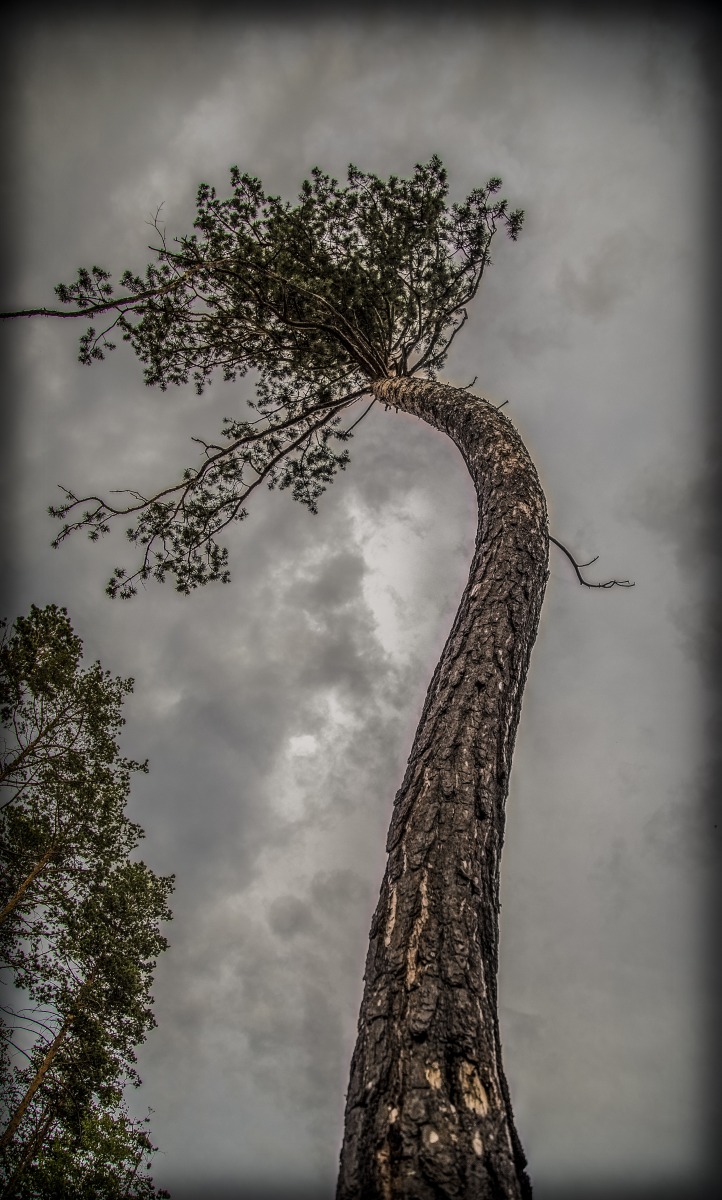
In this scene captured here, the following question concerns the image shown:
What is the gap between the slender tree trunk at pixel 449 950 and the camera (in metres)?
1.31

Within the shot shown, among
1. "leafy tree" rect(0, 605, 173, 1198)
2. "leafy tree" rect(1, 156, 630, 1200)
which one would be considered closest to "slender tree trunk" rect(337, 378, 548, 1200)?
"leafy tree" rect(1, 156, 630, 1200)

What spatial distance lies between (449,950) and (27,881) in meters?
10.1

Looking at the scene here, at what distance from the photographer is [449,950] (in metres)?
1.69

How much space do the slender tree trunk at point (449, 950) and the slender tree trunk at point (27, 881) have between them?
9.36 m

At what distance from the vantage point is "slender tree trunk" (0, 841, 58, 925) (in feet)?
27.9

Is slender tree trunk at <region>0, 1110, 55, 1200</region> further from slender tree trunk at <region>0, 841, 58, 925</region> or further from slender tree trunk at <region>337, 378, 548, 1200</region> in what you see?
slender tree trunk at <region>337, 378, 548, 1200</region>

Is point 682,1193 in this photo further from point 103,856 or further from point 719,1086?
point 103,856

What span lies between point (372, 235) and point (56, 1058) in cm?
1435

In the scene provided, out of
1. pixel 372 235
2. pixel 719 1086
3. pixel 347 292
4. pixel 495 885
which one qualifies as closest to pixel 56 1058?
pixel 495 885

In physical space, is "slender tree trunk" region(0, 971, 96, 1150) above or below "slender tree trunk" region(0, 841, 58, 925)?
below

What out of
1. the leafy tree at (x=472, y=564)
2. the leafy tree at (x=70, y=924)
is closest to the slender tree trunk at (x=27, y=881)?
the leafy tree at (x=70, y=924)

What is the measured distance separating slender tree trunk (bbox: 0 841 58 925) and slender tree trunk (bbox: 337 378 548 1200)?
369 inches

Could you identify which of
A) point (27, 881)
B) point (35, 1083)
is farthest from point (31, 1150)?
point (27, 881)

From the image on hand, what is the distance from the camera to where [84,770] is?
983cm
